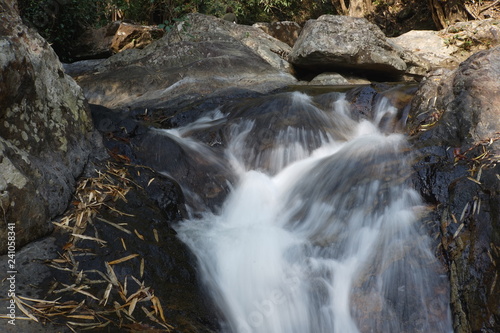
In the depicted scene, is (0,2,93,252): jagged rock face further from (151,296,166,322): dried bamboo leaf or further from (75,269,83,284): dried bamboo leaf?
(151,296,166,322): dried bamboo leaf

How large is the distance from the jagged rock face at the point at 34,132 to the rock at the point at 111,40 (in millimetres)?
7931

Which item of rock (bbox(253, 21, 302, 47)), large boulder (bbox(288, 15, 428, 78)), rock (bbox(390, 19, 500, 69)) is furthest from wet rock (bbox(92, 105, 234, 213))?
rock (bbox(253, 21, 302, 47))

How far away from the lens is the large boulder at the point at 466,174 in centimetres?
251

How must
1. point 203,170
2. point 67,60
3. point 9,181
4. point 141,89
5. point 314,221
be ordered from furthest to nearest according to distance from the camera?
point 67,60, point 141,89, point 203,170, point 314,221, point 9,181

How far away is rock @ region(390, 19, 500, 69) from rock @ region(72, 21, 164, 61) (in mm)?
6457

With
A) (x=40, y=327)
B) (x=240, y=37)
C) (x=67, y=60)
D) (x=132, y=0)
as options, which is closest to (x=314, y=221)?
(x=40, y=327)

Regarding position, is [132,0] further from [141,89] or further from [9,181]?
[9,181]

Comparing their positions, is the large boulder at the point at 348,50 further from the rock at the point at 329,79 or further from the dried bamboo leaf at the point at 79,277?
the dried bamboo leaf at the point at 79,277

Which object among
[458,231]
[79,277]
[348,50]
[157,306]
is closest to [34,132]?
[79,277]

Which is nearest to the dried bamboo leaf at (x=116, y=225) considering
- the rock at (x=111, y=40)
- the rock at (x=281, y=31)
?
the rock at (x=111, y=40)

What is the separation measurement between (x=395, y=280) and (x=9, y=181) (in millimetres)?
2423

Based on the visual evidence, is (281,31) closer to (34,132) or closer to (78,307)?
(34,132)

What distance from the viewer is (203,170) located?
405cm

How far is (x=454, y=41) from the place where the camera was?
1082 centimetres
